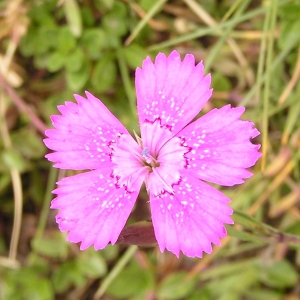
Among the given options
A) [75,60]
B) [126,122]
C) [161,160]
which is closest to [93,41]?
[75,60]

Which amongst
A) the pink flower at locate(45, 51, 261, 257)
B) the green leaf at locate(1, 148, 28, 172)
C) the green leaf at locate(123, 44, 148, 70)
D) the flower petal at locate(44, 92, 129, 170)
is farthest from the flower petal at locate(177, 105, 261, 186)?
the green leaf at locate(1, 148, 28, 172)

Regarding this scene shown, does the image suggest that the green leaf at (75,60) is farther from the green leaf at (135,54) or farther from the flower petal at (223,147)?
the flower petal at (223,147)

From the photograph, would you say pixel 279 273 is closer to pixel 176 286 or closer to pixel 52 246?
pixel 176 286

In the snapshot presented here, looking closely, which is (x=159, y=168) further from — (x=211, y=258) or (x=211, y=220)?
(x=211, y=258)

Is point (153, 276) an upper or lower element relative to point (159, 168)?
lower

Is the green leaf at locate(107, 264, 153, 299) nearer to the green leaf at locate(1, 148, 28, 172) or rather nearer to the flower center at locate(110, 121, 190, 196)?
the green leaf at locate(1, 148, 28, 172)

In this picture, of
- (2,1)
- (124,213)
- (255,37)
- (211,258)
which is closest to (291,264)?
(211,258)
